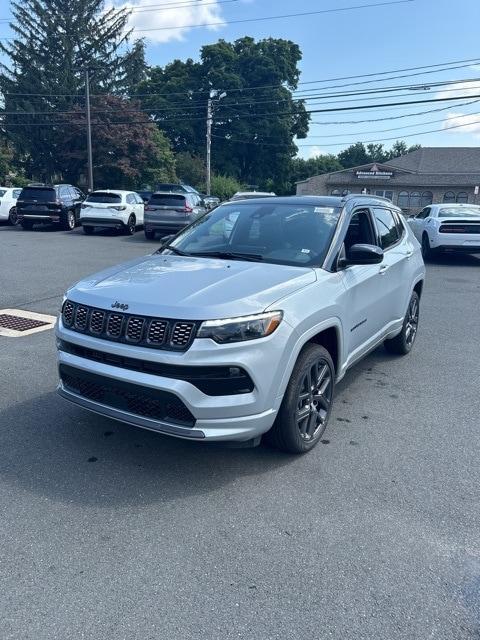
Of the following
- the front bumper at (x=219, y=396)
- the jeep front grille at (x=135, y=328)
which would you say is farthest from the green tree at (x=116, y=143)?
the front bumper at (x=219, y=396)

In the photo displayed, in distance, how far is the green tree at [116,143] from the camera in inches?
1342

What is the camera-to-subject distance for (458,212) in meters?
14.4

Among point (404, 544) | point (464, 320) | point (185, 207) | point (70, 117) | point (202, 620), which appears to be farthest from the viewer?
point (70, 117)

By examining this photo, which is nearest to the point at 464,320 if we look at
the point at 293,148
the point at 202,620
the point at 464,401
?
the point at 464,401

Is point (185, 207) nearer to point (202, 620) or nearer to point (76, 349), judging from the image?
point (76, 349)

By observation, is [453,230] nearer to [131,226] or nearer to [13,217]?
[131,226]

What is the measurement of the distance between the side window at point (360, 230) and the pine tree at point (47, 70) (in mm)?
38979

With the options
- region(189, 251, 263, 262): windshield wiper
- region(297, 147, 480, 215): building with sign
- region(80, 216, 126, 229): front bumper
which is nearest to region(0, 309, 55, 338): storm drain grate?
region(189, 251, 263, 262): windshield wiper

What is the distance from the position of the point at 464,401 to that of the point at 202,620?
335 cm

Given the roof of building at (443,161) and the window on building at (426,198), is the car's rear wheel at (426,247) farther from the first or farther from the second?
the roof of building at (443,161)

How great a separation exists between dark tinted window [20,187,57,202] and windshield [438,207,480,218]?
13.7 m

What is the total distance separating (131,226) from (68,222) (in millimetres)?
2468

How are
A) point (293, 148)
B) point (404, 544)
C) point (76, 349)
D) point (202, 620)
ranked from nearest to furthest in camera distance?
point (202, 620)
point (404, 544)
point (76, 349)
point (293, 148)

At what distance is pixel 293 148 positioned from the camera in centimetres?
6184
